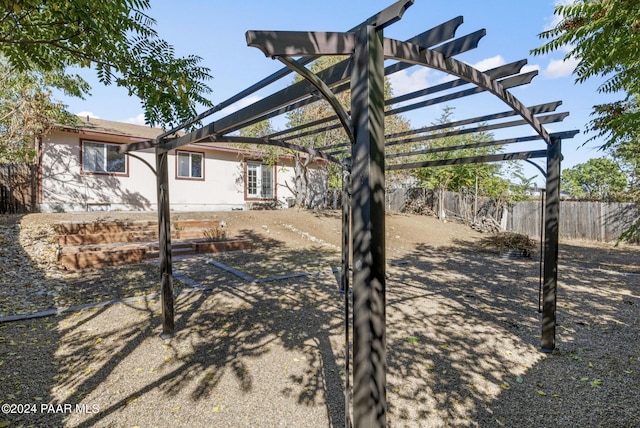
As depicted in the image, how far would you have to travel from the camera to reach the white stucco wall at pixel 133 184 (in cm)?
1158

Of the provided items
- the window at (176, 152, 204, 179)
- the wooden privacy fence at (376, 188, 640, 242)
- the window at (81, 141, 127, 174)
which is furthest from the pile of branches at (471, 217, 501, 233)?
the window at (81, 141, 127, 174)

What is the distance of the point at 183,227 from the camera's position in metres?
9.95

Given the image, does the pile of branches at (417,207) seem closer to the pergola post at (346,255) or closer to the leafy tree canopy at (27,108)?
the leafy tree canopy at (27,108)

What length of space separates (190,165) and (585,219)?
1652 cm

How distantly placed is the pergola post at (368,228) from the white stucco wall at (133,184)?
40.6ft

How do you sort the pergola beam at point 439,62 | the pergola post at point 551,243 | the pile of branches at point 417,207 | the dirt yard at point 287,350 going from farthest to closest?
the pile of branches at point 417,207 < the pergola post at point 551,243 < the dirt yard at point 287,350 < the pergola beam at point 439,62

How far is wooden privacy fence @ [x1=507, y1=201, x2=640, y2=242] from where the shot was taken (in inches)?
505

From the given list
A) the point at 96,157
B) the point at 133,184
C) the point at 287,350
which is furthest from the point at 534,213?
the point at 96,157

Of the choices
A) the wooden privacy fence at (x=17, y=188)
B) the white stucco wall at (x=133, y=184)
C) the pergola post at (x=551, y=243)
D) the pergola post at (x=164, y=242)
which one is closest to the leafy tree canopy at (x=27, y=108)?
the white stucco wall at (x=133, y=184)

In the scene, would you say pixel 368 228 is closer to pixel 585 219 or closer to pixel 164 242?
pixel 164 242

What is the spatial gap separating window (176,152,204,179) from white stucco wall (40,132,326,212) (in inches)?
7.8

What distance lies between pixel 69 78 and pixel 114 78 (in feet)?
29.3

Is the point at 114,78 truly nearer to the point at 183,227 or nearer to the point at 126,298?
the point at 126,298

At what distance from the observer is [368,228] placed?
150 centimetres
